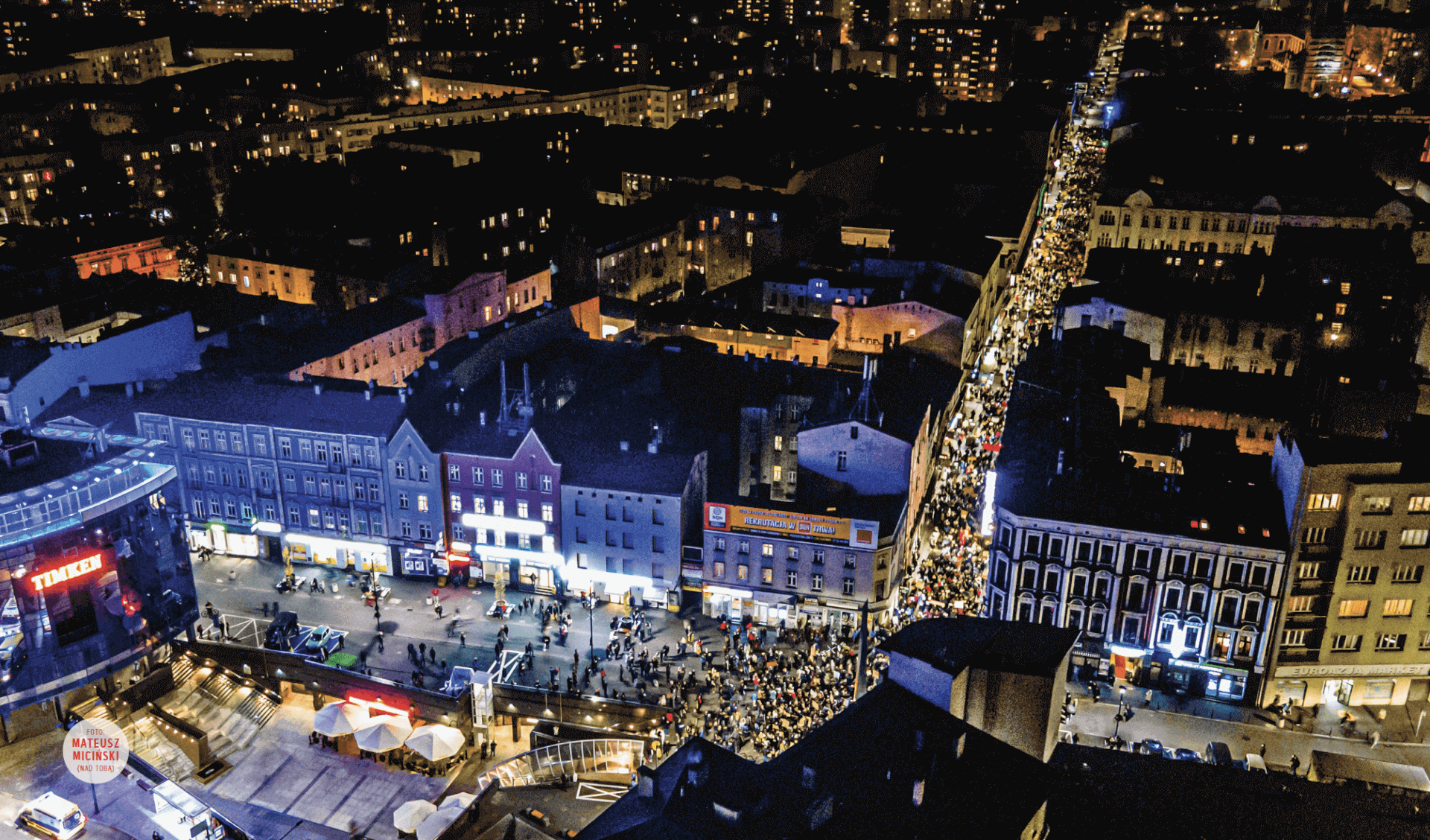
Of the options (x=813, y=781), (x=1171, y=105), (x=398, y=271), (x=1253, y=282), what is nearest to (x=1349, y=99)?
(x=1171, y=105)

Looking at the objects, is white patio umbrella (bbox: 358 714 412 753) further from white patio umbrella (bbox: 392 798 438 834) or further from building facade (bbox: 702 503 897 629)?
building facade (bbox: 702 503 897 629)

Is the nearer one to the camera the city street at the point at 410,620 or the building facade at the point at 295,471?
the city street at the point at 410,620

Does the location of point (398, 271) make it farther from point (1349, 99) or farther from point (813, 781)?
point (1349, 99)

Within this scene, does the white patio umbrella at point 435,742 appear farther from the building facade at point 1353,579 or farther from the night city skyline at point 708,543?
the building facade at point 1353,579

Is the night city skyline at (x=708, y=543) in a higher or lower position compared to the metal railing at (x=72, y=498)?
lower

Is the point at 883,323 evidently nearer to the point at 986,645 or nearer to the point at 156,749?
the point at 986,645

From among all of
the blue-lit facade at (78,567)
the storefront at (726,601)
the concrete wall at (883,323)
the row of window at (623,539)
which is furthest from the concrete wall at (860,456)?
the blue-lit facade at (78,567)
